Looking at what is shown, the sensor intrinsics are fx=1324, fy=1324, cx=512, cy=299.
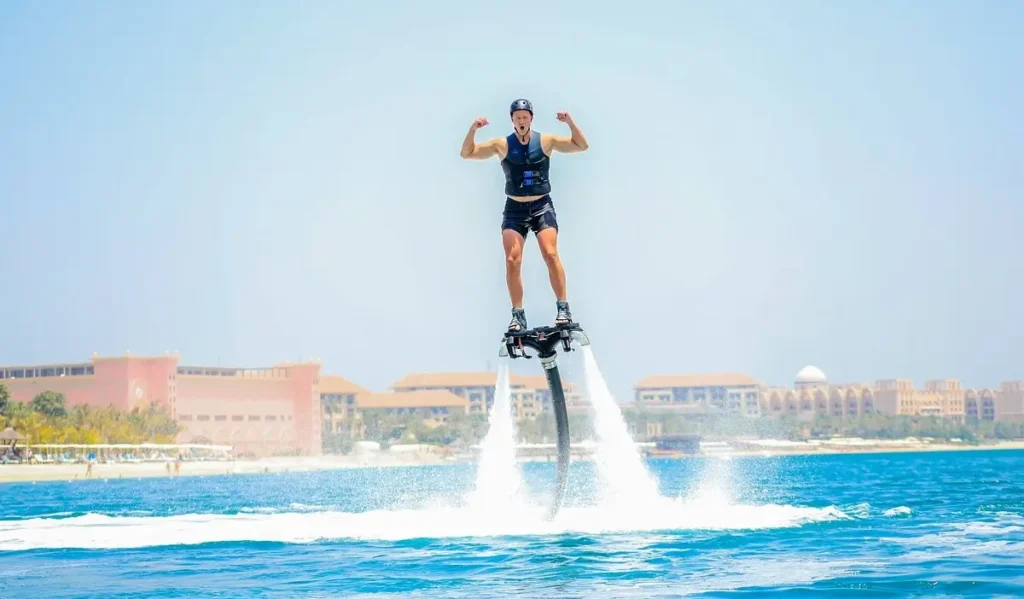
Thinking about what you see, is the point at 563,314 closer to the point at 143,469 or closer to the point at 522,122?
the point at 522,122

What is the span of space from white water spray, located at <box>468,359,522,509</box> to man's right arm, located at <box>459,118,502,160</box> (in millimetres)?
4102

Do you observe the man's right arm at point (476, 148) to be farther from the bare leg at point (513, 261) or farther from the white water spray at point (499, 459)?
the white water spray at point (499, 459)

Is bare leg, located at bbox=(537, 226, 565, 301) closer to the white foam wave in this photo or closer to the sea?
the sea

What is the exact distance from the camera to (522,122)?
1977 centimetres

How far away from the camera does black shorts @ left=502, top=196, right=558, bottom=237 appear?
20.2 metres

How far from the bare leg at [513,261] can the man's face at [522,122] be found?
60.4 inches

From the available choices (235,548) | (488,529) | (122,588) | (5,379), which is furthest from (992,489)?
(5,379)

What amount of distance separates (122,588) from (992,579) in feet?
43.0

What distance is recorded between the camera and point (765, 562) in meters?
21.6

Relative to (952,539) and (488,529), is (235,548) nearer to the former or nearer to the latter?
(488,529)

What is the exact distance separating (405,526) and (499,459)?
3429 mm

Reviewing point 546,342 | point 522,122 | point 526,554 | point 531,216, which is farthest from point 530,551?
point 522,122

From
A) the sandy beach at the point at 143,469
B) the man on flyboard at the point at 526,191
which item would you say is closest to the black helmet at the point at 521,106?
the man on flyboard at the point at 526,191

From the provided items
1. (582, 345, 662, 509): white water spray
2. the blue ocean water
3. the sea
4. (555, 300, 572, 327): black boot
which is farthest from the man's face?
the blue ocean water
